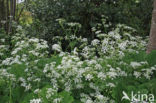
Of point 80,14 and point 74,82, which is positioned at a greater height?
point 80,14

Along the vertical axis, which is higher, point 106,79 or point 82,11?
Result: point 82,11

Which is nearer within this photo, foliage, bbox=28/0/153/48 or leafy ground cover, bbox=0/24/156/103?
leafy ground cover, bbox=0/24/156/103

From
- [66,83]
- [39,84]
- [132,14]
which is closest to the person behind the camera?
[66,83]

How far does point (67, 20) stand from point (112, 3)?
1292 millimetres

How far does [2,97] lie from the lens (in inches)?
99.8

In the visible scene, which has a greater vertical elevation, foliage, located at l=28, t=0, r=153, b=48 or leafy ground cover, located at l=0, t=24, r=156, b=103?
foliage, located at l=28, t=0, r=153, b=48

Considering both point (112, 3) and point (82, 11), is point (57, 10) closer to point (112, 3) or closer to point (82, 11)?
point (82, 11)

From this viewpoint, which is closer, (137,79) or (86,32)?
(137,79)

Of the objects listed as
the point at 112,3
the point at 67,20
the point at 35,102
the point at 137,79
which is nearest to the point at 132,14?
the point at 112,3

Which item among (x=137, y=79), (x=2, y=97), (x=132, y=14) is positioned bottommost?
(x=2, y=97)

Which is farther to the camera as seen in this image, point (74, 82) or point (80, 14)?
→ point (80, 14)

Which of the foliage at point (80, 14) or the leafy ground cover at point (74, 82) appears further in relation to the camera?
the foliage at point (80, 14)

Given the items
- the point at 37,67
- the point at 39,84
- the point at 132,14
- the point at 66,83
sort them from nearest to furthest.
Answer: the point at 66,83 < the point at 39,84 < the point at 37,67 < the point at 132,14

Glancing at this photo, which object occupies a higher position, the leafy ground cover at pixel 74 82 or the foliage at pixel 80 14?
the foliage at pixel 80 14
